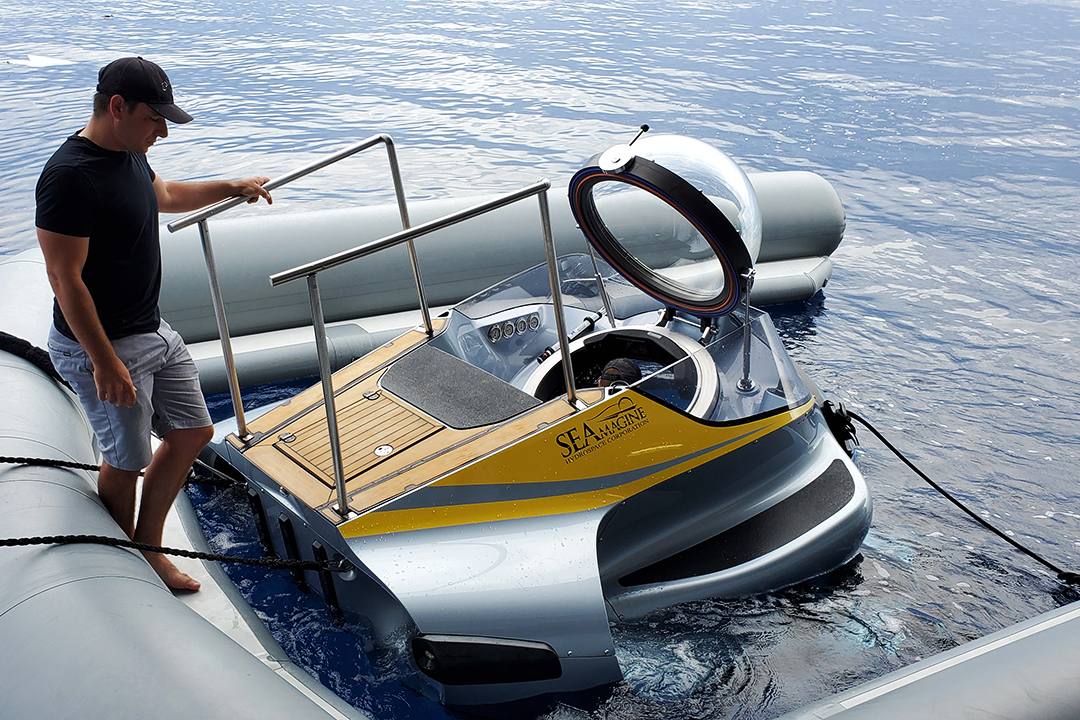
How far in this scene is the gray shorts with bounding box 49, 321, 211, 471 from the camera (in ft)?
8.61

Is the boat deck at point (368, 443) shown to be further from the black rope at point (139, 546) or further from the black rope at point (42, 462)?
the black rope at point (42, 462)

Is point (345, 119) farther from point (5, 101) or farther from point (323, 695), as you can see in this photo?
point (323, 695)

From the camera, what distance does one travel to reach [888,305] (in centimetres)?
641

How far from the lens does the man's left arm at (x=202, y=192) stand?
10.0 feet

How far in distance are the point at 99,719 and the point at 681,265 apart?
274 centimetres

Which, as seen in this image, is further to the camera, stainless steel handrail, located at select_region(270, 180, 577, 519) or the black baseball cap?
stainless steel handrail, located at select_region(270, 180, 577, 519)

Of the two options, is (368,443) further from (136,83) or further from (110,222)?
(136,83)

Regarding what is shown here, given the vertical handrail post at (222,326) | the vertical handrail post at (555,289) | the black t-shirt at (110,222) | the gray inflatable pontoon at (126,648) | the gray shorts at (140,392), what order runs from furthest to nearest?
the vertical handrail post at (222,326) → the vertical handrail post at (555,289) → the gray shorts at (140,392) → the black t-shirt at (110,222) → the gray inflatable pontoon at (126,648)

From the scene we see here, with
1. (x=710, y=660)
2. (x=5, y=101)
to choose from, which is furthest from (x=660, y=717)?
(x=5, y=101)

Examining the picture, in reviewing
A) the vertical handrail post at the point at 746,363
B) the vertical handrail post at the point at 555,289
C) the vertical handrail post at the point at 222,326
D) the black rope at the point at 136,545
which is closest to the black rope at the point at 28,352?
the black rope at the point at 136,545

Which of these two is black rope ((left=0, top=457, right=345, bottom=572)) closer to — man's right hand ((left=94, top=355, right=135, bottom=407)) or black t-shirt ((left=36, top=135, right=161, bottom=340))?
man's right hand ((left=94, top=355, right=135, bottom=407))

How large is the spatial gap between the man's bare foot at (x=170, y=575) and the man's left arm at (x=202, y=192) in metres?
1.18

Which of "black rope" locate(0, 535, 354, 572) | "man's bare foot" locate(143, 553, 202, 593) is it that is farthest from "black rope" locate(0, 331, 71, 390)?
"black rope" locate(0, 535, 354, 572)

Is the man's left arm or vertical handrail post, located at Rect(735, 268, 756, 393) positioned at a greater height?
the man's left arm
